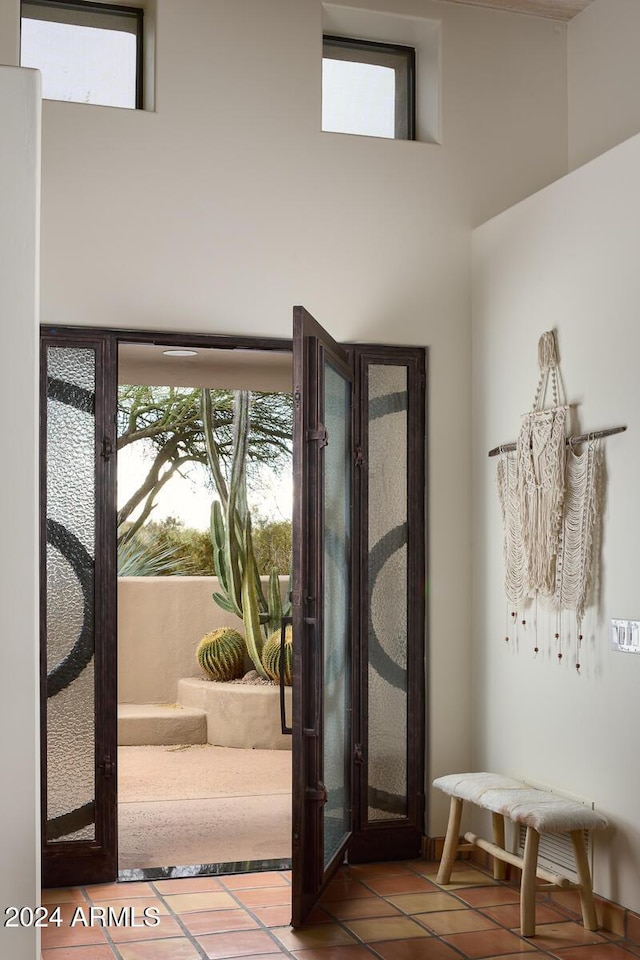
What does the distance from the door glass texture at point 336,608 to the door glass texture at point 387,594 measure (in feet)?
0.50

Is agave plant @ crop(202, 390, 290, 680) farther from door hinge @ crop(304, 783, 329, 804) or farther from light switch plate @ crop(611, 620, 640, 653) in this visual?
light switch plate @ crop(611, 620, 640, 653)

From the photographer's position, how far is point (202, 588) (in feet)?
28.4

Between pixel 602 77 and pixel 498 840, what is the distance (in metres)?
3.34

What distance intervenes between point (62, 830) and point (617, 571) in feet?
7.82

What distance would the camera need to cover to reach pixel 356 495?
456 centimetres

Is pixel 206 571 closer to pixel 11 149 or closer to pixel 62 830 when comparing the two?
pixel 62 830

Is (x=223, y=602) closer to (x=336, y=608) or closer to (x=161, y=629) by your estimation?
(x=161, y=629)

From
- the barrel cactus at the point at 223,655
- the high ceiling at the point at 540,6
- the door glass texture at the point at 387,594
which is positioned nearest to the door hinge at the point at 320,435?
the door glass texture at the point at 387,594

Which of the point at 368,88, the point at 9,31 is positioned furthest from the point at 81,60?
the point at 368,88

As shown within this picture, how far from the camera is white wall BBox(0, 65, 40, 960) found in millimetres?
2340

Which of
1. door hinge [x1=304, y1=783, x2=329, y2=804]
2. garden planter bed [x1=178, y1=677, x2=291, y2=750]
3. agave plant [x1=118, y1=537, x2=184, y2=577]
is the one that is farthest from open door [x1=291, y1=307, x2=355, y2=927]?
agave plant [x1=118, y1=537, x2=184, y2=577]

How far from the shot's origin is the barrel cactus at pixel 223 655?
820cm

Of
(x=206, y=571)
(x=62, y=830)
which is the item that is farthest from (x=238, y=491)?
(x=62, y=830)

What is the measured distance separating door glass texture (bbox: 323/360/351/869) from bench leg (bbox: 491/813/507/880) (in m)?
0.62
